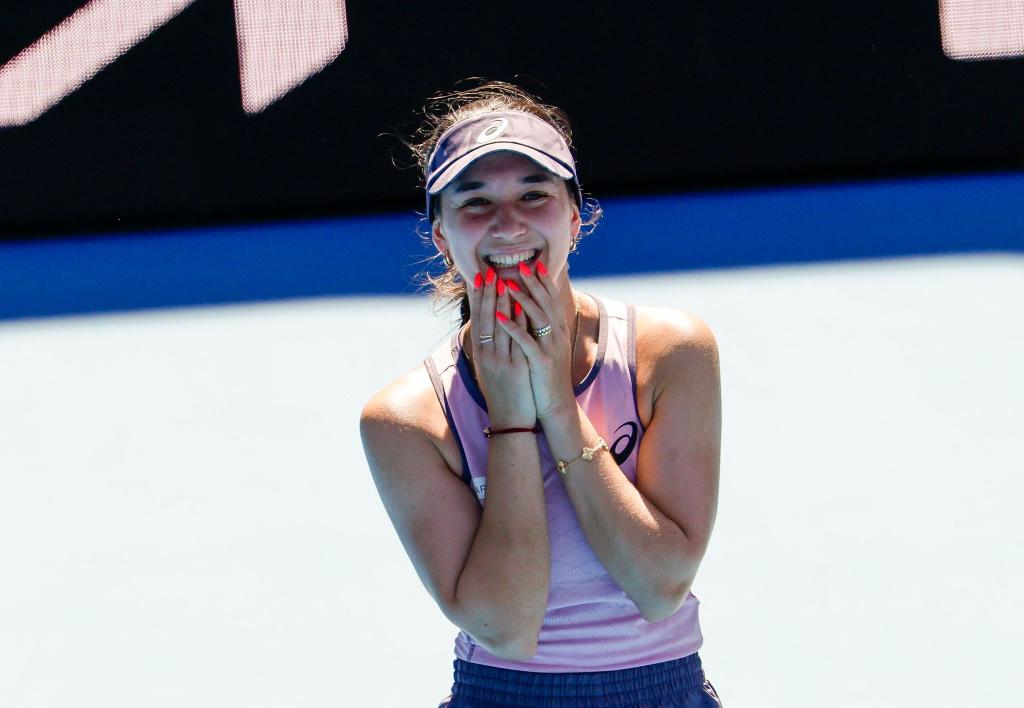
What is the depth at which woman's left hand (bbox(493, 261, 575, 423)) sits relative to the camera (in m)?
1.54

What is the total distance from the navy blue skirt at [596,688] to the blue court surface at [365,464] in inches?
A: 28.3

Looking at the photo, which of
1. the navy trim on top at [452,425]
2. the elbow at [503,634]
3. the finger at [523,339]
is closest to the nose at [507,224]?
the finger at [523,339]

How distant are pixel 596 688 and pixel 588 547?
167 mm

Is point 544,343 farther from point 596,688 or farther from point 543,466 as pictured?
point 596,688

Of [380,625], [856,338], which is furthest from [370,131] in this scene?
[380,625]

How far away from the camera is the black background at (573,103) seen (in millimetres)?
3949

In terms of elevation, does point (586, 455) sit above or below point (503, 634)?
above

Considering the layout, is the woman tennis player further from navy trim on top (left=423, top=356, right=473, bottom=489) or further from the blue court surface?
the blue court surface

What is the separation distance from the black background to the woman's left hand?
255 cm

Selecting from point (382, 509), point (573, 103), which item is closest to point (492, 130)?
point (382, 509)

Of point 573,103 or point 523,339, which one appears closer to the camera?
point 523,339

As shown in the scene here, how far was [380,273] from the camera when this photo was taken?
3.82m

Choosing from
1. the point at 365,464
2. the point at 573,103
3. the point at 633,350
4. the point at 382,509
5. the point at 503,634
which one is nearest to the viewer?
the point at 503,634

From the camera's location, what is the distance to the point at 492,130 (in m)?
1.60
